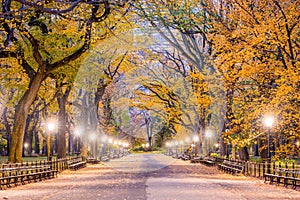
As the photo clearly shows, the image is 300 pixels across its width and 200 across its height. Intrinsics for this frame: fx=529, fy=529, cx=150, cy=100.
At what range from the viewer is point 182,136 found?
88.5 m

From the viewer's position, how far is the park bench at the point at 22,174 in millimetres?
22712

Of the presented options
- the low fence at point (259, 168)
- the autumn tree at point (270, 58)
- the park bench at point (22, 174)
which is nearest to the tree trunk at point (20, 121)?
the park bench at point (22, 174)

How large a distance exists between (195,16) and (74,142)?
209 feet

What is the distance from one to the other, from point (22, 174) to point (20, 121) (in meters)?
4.45

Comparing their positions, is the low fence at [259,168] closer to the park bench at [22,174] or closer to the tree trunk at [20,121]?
the park bench at [22,174]

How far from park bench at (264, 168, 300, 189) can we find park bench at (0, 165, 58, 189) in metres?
11.3

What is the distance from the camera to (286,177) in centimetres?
2278

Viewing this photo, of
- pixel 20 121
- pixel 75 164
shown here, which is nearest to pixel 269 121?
pixel 20 121

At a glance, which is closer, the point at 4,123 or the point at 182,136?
the point at 4,123

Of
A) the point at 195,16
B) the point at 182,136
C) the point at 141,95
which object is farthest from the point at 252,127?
the point at 182,136

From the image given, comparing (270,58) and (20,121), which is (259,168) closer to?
(270,58)

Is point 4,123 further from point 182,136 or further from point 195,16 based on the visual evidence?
point 182,136

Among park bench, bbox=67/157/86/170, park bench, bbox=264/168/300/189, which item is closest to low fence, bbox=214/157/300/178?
park bench, bbox=264/168/300/189

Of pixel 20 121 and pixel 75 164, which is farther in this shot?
pixel 75 164
